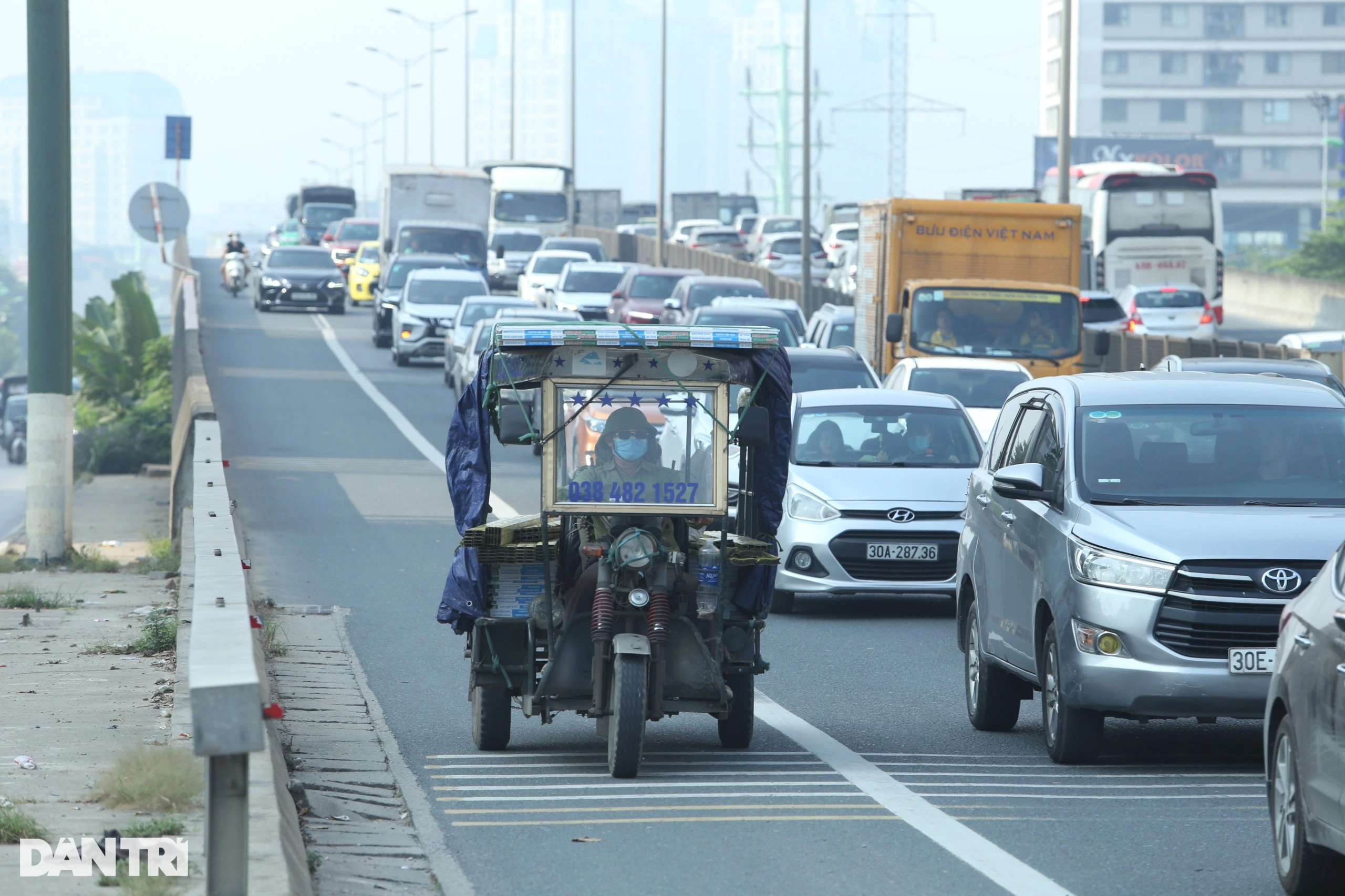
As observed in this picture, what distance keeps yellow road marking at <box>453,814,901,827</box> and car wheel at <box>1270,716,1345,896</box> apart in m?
1.59

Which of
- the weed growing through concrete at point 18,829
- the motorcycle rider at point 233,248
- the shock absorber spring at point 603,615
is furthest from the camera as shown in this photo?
the motorcycle rider at point 233,248

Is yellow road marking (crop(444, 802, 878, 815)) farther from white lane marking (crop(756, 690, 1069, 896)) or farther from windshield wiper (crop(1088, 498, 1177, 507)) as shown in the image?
windshield wiper (crop(1088, 498, 1177, 507))

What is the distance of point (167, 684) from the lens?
10.1 metres

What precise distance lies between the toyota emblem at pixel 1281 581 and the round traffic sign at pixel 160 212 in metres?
19.4

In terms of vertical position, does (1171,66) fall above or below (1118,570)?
above

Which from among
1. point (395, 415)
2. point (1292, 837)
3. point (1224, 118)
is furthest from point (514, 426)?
point (1224, 118)

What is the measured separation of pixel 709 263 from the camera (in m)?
59.9

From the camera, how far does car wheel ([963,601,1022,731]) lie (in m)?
9.97

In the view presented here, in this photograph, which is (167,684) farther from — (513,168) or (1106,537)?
(513,168)

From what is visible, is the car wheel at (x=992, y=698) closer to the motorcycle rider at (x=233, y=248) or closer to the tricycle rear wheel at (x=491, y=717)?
the tricycle rear wheel at (x=491, y=717)

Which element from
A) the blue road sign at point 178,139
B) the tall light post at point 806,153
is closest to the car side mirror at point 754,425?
the blue road sign at point 178,139

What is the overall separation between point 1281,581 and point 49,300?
438 inches

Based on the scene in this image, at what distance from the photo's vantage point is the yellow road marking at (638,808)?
25.7 feet

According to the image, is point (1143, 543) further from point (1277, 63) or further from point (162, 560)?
point (1277, 63)
